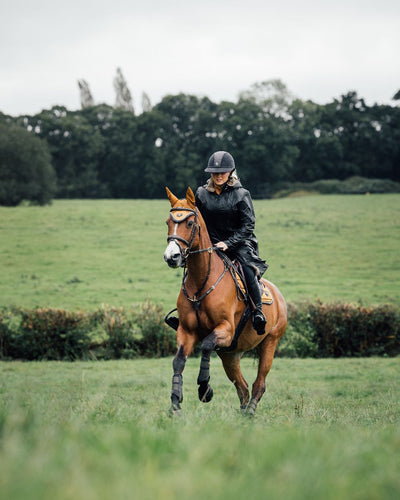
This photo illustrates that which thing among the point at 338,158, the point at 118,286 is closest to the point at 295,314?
the point at 118,286

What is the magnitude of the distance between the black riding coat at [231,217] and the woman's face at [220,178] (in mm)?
87

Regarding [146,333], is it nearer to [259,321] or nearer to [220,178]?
[259,321]

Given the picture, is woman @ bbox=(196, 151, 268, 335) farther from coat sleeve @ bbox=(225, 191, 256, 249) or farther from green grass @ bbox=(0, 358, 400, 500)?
green grass @ bbox=(0, 358, 400, 500)

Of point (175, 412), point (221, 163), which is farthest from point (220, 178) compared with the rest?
point (175, 412)

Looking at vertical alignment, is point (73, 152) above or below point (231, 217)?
above

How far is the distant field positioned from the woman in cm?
1577

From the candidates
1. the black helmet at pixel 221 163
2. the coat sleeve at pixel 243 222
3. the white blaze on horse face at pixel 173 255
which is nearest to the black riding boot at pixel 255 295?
the coat sleeve at pixel 243 222

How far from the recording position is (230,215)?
7898mm

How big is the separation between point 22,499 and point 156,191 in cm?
6200

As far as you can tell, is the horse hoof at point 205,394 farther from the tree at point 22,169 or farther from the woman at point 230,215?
the tree at point 22,169

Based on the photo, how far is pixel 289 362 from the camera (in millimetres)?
16828

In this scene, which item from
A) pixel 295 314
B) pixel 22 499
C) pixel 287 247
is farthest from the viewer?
pixel 287 247

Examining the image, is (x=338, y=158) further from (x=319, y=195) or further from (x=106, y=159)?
(x=106, y=159)

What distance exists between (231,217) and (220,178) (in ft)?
1.92
